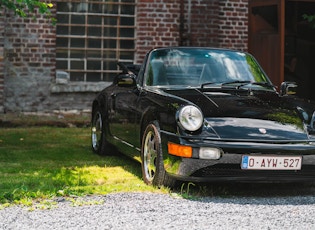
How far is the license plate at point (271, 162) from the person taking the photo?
20.1ft

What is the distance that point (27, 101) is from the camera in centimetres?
1320

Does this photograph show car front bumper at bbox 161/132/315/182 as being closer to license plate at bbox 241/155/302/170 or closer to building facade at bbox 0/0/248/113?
license plate at bbox 241/155/302/170

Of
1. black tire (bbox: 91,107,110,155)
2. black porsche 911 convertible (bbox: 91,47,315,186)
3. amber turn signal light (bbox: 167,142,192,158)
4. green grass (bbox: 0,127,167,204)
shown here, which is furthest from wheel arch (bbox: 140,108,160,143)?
black tire (bbox: 91,107,110,155)

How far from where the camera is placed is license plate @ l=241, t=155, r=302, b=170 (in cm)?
612

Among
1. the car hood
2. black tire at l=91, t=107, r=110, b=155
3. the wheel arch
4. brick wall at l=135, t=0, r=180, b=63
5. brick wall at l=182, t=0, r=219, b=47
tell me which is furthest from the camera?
brick wall at l=182, t=0, r=219, b=47

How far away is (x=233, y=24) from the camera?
14.4 meters

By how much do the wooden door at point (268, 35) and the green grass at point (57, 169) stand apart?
4.03 meters

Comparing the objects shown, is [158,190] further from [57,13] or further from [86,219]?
[57,13]

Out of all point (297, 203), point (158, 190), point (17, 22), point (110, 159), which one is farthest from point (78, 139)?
point (297, 203)

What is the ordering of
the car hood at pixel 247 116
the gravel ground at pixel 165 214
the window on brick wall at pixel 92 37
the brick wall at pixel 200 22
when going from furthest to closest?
1. the brick wall at pixel 200 22
2. the window on brick wall at pixel 92 37
3. the car hood at pixel 247 116
4. the gravel ground at pixel 165 214

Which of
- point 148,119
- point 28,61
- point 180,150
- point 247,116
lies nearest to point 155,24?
point 28,61

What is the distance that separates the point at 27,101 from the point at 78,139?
2.52m

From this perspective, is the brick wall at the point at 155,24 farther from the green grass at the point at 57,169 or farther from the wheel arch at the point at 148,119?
the wheel arch at the point at 148,119

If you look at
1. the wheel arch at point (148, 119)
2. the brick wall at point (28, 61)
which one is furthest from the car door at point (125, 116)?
the brick wall at point (28, 61)
